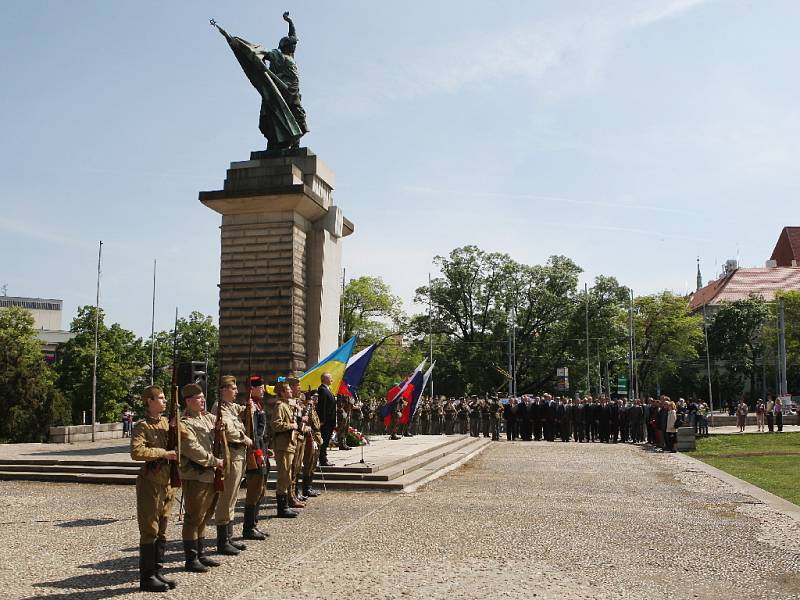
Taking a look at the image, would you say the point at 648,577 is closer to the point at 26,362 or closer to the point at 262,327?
the point at 262,327

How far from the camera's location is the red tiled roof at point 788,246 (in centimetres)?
10519

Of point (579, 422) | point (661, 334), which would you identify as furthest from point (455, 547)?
point (661, 334)

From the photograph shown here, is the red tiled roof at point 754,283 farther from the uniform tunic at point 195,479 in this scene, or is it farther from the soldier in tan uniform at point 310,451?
the uniform tunic at point 195,479

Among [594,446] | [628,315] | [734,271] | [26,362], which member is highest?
[734,271]

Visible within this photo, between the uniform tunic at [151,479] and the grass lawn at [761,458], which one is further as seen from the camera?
the grass lawn at [761,458]

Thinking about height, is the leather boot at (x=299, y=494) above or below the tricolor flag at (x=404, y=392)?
below

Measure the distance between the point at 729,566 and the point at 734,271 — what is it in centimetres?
9844

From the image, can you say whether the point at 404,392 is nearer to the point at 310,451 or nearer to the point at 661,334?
the point at 310,451

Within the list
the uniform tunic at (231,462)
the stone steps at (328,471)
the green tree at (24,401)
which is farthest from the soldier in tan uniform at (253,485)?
the green tree at (24,401)

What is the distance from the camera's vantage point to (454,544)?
28.4 feet

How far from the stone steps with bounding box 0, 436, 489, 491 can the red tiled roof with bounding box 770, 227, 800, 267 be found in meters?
100

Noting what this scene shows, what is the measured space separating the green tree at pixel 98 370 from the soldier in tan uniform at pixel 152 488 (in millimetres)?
47815

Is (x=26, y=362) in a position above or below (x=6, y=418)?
above

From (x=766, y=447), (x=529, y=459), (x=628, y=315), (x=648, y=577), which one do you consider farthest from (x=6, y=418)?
(x=628, y=315)
